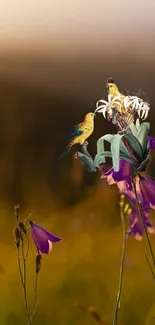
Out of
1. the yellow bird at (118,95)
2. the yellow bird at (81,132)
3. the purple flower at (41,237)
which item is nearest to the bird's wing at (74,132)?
the yellow bird at (81,132)

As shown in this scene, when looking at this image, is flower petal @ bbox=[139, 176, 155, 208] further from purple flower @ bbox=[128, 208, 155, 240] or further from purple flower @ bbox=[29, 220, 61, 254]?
purple flower @ bbox=[29, 220, 61, 254]

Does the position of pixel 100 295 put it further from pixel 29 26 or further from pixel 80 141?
pixel 29 26

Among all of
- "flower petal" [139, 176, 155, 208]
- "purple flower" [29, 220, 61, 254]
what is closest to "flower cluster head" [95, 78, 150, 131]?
"flower petal" [139, 176, 155, 208]

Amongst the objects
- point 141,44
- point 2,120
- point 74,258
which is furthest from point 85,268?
point 141,44

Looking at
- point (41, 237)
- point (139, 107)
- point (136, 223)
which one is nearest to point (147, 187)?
point (136, 223)

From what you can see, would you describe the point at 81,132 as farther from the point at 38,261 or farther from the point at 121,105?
the point at 38,261

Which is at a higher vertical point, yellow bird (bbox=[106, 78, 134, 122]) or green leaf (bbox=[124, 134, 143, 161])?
yellow bird (bbox=[106, 78, 134, 122])
